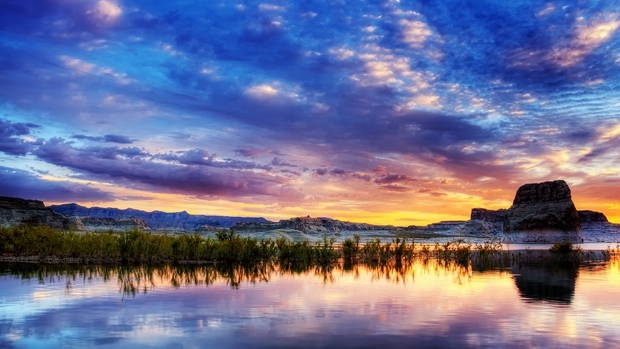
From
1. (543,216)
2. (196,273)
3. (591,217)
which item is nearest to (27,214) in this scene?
(196,273)

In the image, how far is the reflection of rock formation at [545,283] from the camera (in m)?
17.2

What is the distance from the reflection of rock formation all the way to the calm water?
0.25 ft

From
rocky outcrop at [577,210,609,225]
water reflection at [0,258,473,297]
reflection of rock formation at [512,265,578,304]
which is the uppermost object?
rocky outcrop at [577,210,609,225]

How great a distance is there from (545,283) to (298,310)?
12871 millimetres

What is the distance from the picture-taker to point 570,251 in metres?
41.7

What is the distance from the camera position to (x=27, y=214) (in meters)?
112

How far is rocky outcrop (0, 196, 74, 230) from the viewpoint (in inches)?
4156

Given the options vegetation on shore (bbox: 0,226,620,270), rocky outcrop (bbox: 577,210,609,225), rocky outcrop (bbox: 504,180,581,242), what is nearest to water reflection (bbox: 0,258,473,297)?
vegetation on shore (bbox: 0,226,620,270)

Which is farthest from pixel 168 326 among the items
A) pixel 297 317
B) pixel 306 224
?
pixel 306 224

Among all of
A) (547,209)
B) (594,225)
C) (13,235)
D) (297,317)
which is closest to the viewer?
(297,317)

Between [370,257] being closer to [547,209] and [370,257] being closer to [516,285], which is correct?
[516,285]

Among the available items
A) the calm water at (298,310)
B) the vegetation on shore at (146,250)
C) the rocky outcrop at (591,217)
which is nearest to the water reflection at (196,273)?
the calm water at (298,310)

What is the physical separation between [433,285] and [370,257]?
1472 centimetres

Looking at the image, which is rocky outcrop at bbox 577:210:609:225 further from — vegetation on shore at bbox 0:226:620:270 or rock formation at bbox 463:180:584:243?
vegetation on shore at bbox 0:226:620:270
